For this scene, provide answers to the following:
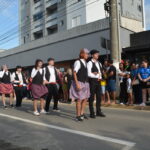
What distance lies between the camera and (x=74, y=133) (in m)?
6.02

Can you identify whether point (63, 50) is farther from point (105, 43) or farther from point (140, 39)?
point (105, 43)

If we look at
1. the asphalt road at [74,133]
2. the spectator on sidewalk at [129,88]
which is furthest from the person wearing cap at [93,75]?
the spectator on sidewalk at [129,88]

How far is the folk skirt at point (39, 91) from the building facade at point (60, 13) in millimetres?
26639

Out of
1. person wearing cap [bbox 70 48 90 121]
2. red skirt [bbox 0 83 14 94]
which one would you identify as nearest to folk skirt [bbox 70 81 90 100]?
person wearing cap [bbox 70 48 90 121]

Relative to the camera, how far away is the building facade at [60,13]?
39728 millimetres

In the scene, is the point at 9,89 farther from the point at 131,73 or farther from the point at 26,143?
the point at 26,143

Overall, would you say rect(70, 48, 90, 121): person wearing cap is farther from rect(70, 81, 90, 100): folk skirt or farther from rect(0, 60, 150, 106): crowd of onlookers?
rect(0, 60, 150, 106): crowd of onlookers

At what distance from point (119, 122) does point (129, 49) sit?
10221 mm

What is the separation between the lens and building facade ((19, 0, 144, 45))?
39728 millimetres

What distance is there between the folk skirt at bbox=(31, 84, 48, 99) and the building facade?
87.4 feet

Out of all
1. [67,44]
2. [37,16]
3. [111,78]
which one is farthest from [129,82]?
[37,16]

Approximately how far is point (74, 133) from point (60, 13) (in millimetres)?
39607

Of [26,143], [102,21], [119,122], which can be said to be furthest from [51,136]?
[102,21]

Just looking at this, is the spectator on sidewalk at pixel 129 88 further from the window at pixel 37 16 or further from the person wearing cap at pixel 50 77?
the window at pixel 37 16
